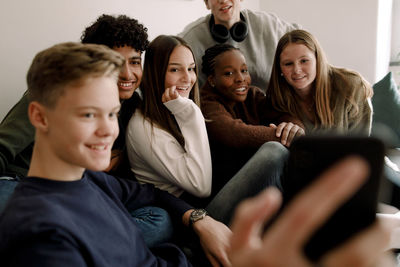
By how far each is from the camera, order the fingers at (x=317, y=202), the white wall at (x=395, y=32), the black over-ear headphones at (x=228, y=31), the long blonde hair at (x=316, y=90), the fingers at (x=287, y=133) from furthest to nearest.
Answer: the white wall at (x=395, y=32), the black over-ear headphones at (x=228, y=31), the long blonde hair at (x=316, y=90), the fingers at (x=287, y=133), the fingers at (x=317, y=202)

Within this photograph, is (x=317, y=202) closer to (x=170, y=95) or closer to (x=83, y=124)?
(x=83, y=124)

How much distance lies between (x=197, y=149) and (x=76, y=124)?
579 millimetres

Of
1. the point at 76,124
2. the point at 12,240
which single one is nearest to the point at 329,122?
the point at 76,124

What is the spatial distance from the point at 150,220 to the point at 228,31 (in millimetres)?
1234

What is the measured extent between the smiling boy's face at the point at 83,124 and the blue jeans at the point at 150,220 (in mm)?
303

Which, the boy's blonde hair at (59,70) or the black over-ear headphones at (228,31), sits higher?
the black over-ear headphones at (228,31)

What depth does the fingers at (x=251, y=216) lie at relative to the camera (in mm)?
325

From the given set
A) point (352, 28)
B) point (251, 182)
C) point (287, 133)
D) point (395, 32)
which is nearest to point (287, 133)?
point (287, 133)

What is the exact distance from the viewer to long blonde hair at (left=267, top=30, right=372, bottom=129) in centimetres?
148

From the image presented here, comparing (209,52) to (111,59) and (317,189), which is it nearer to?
(111,59)

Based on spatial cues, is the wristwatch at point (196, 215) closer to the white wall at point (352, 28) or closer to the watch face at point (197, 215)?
the watch face at point (197, 215)

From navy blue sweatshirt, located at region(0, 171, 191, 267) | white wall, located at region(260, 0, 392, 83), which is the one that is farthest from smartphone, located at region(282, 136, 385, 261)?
white wall, located at region(260, 0, 392, 83)

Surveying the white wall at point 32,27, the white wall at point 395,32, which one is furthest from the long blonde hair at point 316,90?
the white wall at point 395,32

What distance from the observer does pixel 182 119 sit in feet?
3.90
